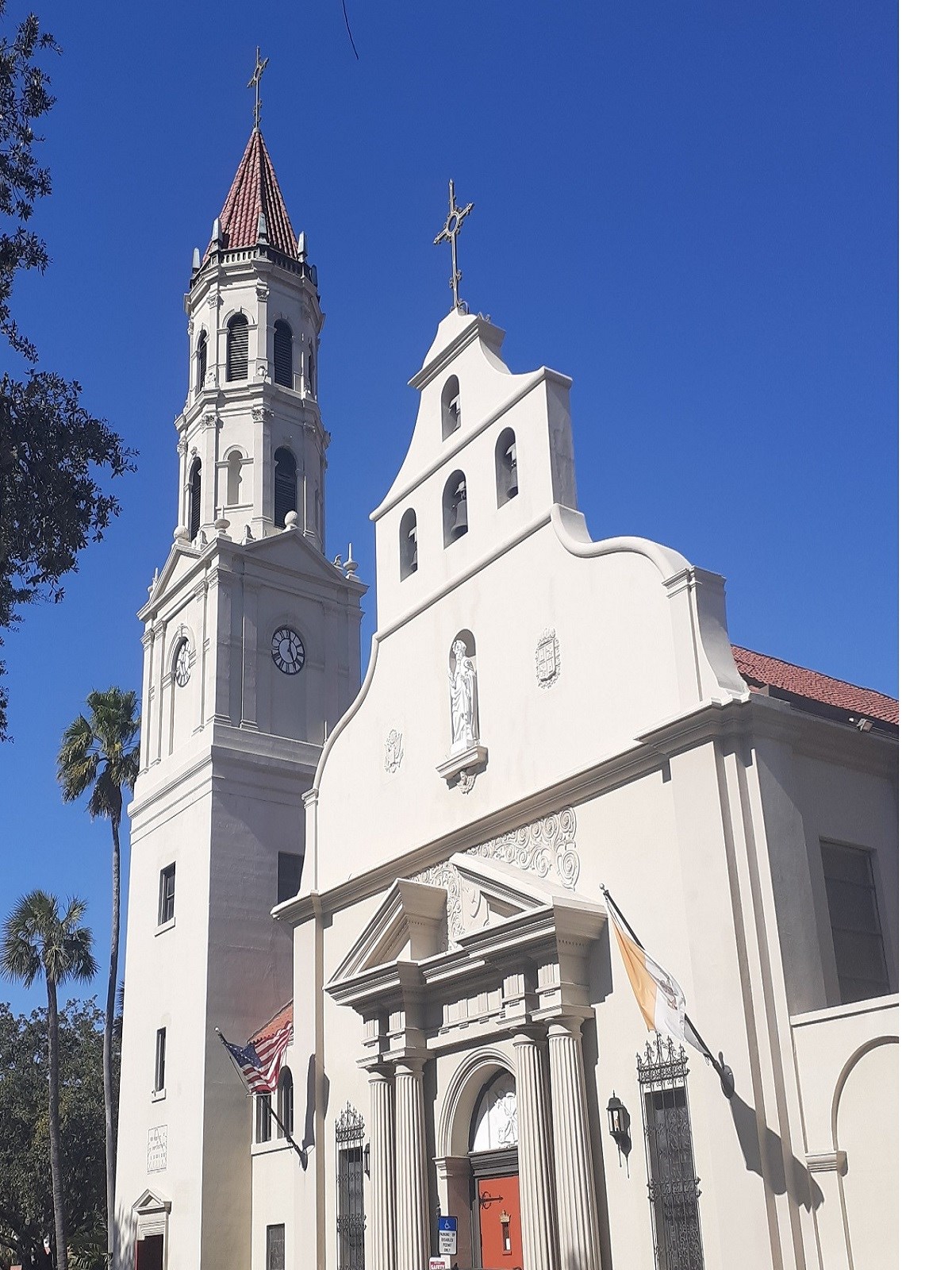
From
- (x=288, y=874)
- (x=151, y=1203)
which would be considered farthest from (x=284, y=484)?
(x=151, y=1203)

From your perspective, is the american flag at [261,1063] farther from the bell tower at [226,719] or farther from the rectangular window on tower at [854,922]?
the rectangular window on tower at [854,922]

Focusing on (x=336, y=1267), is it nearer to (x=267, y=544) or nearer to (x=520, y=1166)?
(x=520, y=1166)

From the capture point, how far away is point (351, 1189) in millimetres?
19656

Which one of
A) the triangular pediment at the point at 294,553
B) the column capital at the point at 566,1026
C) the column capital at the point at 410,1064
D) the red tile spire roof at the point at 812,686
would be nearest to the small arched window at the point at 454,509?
the red tile spire roof at the point at 812,686

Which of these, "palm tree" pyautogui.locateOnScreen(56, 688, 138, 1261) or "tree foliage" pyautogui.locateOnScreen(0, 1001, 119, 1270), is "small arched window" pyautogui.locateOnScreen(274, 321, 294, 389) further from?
"tree foliage" pyautogui.locateOnScreen(0, 1001, 119, 1270)

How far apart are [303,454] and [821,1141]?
75.8ft

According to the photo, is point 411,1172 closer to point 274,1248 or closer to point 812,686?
point 274,1248

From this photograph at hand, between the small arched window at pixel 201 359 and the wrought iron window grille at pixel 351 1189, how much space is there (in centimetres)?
2001

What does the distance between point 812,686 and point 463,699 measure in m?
5.91

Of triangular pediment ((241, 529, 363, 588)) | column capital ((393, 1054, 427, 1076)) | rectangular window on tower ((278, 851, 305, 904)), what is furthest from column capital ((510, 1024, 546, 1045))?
triangular pediment ((241, 529, 363, 588))

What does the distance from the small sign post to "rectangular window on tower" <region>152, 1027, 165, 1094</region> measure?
11.2 metres

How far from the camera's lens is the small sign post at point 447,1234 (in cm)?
1590

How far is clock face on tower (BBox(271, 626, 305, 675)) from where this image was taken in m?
29.6

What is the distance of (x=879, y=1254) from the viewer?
12.3 metres
